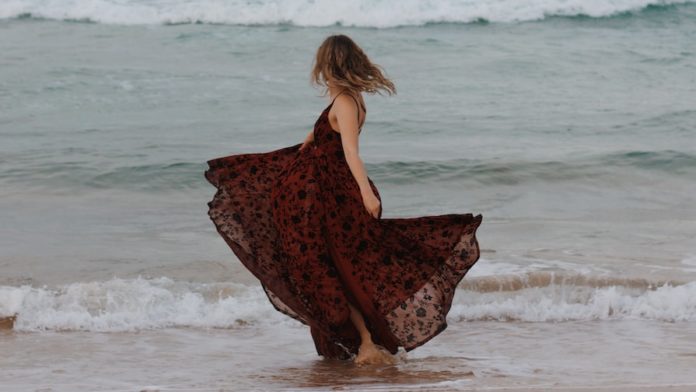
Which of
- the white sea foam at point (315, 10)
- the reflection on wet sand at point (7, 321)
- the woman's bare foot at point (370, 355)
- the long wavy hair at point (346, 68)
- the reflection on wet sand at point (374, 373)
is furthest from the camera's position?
Result: the white sea foam at point (315, 10)

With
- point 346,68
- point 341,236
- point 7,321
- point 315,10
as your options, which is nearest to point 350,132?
point 346,68

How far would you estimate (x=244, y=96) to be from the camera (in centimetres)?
1564

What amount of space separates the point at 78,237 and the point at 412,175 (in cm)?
395

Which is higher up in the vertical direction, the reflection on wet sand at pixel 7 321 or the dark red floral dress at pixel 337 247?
the dark red floral dress at pixel 337 247

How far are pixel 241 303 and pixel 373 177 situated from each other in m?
4.62

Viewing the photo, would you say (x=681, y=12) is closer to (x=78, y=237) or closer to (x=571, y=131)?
(x=571, y=131)

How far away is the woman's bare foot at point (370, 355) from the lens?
4867 mm

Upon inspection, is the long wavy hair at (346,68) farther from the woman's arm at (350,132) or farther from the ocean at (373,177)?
the ocean at (373,177)

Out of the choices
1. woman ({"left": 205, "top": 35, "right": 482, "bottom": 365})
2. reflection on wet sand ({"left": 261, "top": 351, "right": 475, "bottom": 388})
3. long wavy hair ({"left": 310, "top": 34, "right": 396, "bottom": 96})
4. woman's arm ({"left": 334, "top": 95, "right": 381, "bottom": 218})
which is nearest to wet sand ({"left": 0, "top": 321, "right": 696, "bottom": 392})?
reflection on wet sand ({"left": 261, "top": 351, "right": 475, "bottom": 388})

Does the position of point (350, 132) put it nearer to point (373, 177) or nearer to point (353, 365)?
point (353, 365)

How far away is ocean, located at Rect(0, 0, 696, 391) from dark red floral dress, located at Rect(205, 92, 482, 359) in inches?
10.8

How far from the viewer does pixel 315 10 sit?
23125mm

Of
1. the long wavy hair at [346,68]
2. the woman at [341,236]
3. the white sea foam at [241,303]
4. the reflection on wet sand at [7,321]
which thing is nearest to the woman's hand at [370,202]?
the woman at [341,236]

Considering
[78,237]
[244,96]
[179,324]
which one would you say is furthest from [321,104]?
[179,324]
